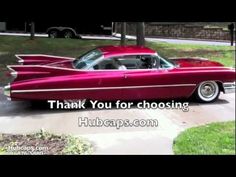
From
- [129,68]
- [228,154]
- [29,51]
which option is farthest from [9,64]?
[228,154]

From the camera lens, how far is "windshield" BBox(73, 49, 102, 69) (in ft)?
18.8

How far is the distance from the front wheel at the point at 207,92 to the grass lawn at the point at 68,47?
352mm

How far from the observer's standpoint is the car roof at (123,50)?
549 cm

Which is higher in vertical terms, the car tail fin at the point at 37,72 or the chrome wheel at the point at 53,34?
the chrome wheel at the point at 53,34

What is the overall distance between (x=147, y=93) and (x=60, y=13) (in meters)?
1.51

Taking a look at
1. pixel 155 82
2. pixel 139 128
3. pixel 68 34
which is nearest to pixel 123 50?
pixel 155 82

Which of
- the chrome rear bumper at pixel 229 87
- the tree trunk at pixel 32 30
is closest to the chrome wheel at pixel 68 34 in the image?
the tree trunk at pixel 32 30

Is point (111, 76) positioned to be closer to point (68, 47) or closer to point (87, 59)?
point (87, 59)

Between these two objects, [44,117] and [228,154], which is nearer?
[228,154]

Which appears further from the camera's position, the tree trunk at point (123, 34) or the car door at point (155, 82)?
the car door at point (155, 82)

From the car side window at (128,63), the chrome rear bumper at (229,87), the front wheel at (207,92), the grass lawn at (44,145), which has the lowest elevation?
the grass lawn at (44,145)

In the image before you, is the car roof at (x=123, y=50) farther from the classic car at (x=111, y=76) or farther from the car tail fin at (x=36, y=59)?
the car tail fin at (x=36, y=59)

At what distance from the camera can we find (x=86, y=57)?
5820mm

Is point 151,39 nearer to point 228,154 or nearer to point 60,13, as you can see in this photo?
point 60,13
